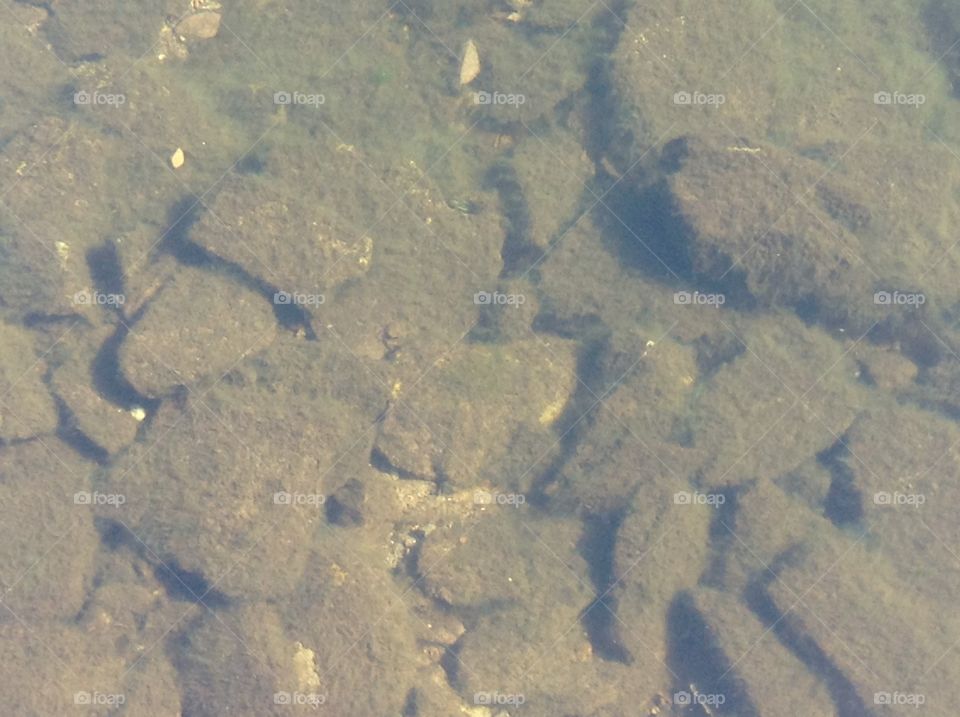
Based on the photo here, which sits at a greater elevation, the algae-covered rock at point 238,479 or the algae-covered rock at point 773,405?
the algae-covered rock at point 773,405

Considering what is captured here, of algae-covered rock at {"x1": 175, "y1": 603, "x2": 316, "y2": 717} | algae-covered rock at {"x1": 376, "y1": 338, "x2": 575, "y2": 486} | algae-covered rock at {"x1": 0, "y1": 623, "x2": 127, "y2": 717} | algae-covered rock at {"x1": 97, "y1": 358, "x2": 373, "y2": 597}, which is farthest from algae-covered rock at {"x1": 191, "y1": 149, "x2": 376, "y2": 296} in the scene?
algae-covered rock at {"x1": 0, "y1": 623, "x2": 127, "y2": 717}

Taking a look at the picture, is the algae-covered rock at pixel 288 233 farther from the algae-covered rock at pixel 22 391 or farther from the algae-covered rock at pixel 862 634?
the algae-covered rock at pixel 862 634

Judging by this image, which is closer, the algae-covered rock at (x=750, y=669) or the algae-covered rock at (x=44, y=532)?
the algae-covered rock at (x=44, y=532)

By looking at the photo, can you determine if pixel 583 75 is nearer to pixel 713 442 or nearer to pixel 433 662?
pixel 713 442

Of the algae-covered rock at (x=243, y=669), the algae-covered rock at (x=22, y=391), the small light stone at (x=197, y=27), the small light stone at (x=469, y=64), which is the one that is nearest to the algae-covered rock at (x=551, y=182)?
the small light stone at (x=469, y=64)

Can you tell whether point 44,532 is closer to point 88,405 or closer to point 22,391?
point 88,405

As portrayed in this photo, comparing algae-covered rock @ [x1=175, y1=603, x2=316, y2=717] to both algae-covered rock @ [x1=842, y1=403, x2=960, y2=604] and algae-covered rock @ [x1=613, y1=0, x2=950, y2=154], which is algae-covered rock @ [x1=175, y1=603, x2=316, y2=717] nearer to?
algae-covered rock @ [x1=842, y1=403, x2=960, y2=604]
